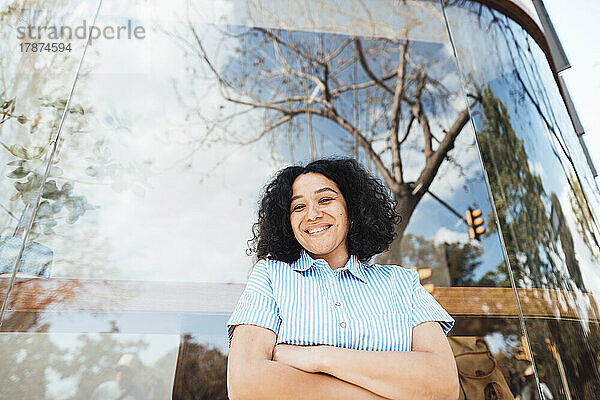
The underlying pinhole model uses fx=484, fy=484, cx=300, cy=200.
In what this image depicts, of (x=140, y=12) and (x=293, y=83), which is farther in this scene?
(x=293, y=83)

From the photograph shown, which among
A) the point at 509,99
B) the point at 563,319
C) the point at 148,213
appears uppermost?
the point at 509,99

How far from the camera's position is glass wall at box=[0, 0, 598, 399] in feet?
4.94

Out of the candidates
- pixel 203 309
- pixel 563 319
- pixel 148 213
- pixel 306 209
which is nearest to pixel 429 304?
pixel 306 209

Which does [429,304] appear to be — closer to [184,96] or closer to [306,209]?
[306,209]

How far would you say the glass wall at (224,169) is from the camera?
1.51 meters

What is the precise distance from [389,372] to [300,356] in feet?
0.54

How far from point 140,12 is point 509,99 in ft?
5.26

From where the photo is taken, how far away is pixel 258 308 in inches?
38.2

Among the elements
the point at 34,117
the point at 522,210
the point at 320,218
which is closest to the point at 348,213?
the point at 320,218

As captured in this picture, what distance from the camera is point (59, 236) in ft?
5.18

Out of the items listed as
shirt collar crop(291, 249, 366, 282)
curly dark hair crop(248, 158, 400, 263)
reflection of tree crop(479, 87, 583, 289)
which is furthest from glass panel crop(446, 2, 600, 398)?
shirt collar crop(291, 249, 366, 282)

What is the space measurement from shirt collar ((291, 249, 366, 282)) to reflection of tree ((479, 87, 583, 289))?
80cm

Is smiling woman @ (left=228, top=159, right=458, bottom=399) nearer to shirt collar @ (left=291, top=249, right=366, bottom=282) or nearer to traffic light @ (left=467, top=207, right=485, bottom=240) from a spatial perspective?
shirt collar @ (left=291, top=249, right=366, bottom=282)

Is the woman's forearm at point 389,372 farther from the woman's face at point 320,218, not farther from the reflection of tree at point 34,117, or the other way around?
the reflection of tree at point 34,117
